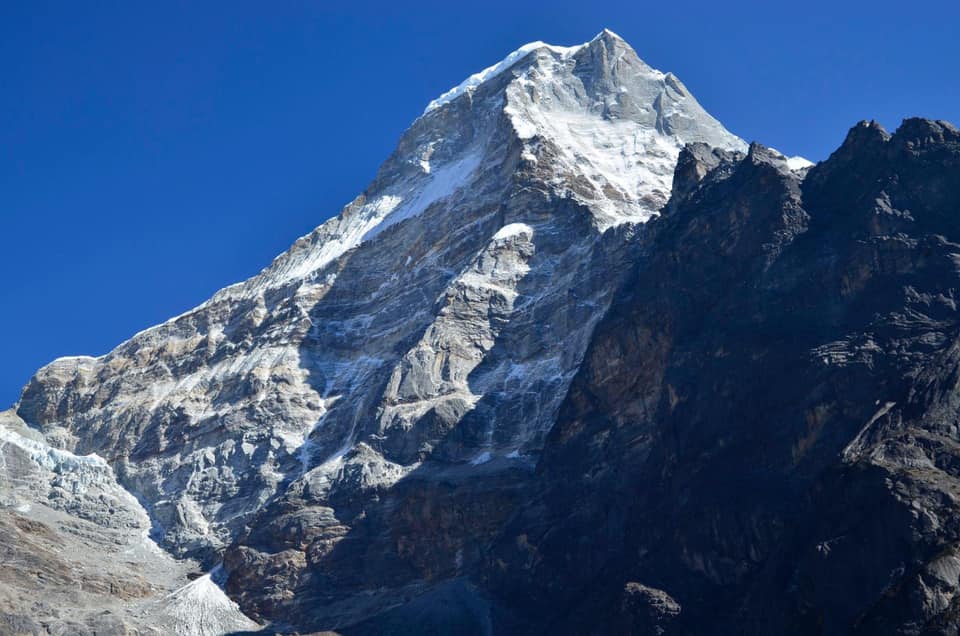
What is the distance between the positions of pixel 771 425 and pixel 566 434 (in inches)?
1031

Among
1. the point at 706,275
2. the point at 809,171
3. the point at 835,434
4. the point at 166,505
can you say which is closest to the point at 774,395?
the point at 835,434

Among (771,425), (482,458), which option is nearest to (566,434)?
(482,458)

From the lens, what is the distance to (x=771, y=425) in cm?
11719

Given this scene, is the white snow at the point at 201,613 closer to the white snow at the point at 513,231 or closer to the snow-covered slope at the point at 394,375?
the snow-covered slope at the point at 394,375

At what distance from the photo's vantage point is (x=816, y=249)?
12962cm

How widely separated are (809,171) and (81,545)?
72.3 m

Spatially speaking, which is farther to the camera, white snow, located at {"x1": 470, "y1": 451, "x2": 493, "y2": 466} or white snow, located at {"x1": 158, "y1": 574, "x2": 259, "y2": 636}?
white snow, located at {"x1": 470, "y1": 451, "x2": 493, "y2": 466}

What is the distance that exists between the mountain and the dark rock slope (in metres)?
0.23

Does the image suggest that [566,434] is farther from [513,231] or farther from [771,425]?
[513,231]

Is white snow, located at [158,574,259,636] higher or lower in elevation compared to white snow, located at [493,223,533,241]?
lower

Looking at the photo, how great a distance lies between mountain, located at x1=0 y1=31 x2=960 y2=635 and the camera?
110188mm

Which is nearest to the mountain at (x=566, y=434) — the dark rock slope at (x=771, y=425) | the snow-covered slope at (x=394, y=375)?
the dark rock slope at (x=771, y=425)

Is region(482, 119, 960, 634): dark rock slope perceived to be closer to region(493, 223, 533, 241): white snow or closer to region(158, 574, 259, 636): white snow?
region(158, 574, 259, 636): white snow

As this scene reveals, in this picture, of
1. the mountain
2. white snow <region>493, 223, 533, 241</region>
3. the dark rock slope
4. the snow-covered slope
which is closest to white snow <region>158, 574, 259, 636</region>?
the mountain
